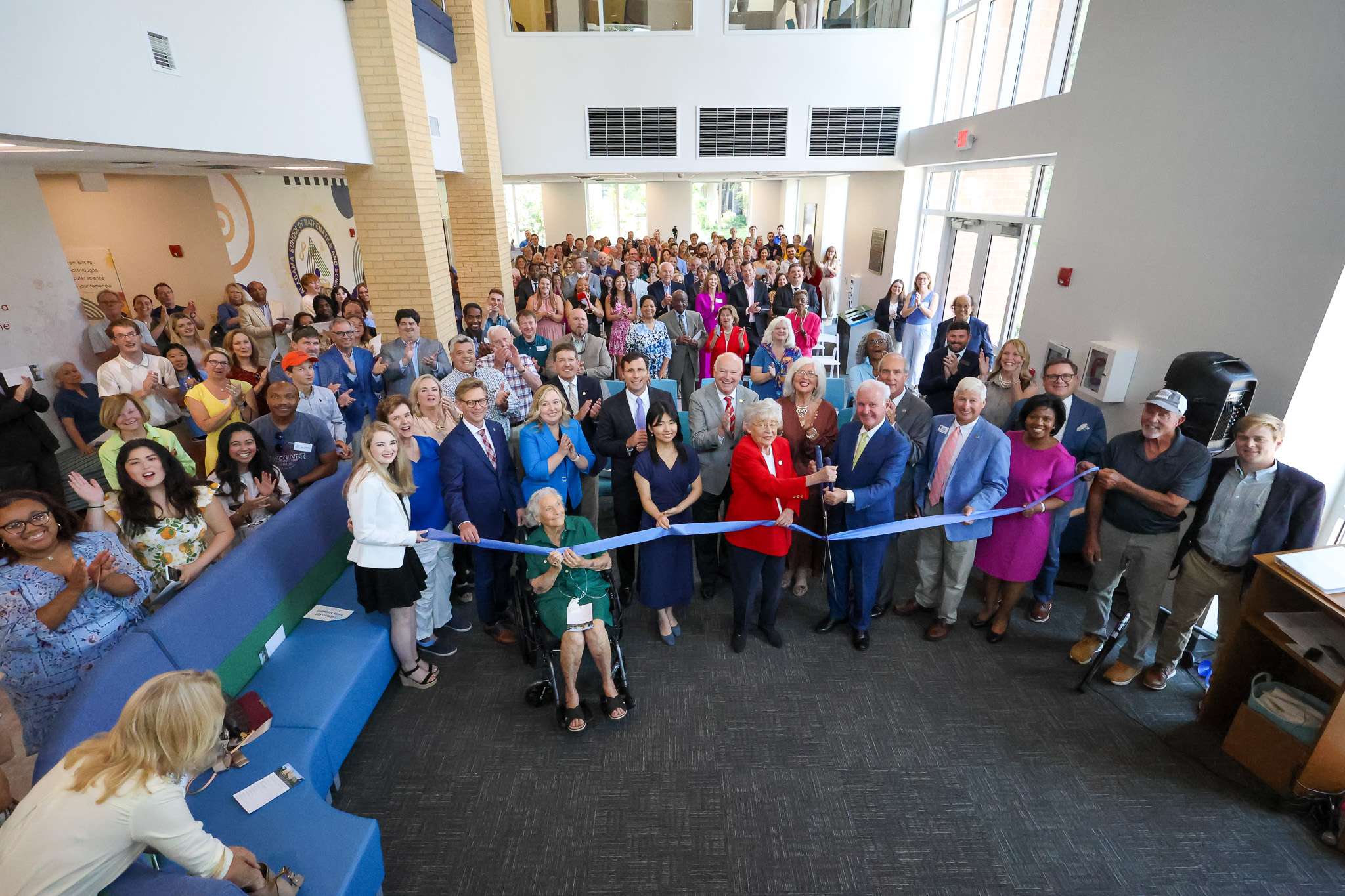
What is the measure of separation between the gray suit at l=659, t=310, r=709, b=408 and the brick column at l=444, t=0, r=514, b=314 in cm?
381

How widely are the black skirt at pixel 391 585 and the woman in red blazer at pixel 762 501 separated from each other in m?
2.00

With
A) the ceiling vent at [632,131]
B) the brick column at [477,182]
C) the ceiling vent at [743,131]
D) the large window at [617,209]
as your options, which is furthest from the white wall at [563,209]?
the brick column at [477,182]

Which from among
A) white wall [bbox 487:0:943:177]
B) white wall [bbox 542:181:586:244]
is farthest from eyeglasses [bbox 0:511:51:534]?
white wall [bbox 542:181:586:244]

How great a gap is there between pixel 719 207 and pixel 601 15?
13.1 metres

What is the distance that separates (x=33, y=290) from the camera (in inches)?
265

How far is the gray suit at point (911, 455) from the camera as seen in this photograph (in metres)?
4.50

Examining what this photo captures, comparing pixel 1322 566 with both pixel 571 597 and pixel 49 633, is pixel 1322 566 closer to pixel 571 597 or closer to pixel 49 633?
pixel 571 597

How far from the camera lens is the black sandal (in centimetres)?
376

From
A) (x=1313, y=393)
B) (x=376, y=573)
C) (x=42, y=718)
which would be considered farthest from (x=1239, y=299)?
(x=42, y=718)

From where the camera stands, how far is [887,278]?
11.6m

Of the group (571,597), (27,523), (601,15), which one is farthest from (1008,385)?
(601,15)

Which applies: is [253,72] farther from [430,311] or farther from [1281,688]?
[1281,688]

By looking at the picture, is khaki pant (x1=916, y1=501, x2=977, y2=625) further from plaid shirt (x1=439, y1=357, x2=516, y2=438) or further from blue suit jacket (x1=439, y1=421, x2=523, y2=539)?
plaid shirt (x1=439, y1=357, x2=516, y2=438)

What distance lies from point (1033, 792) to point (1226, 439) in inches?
99.9
